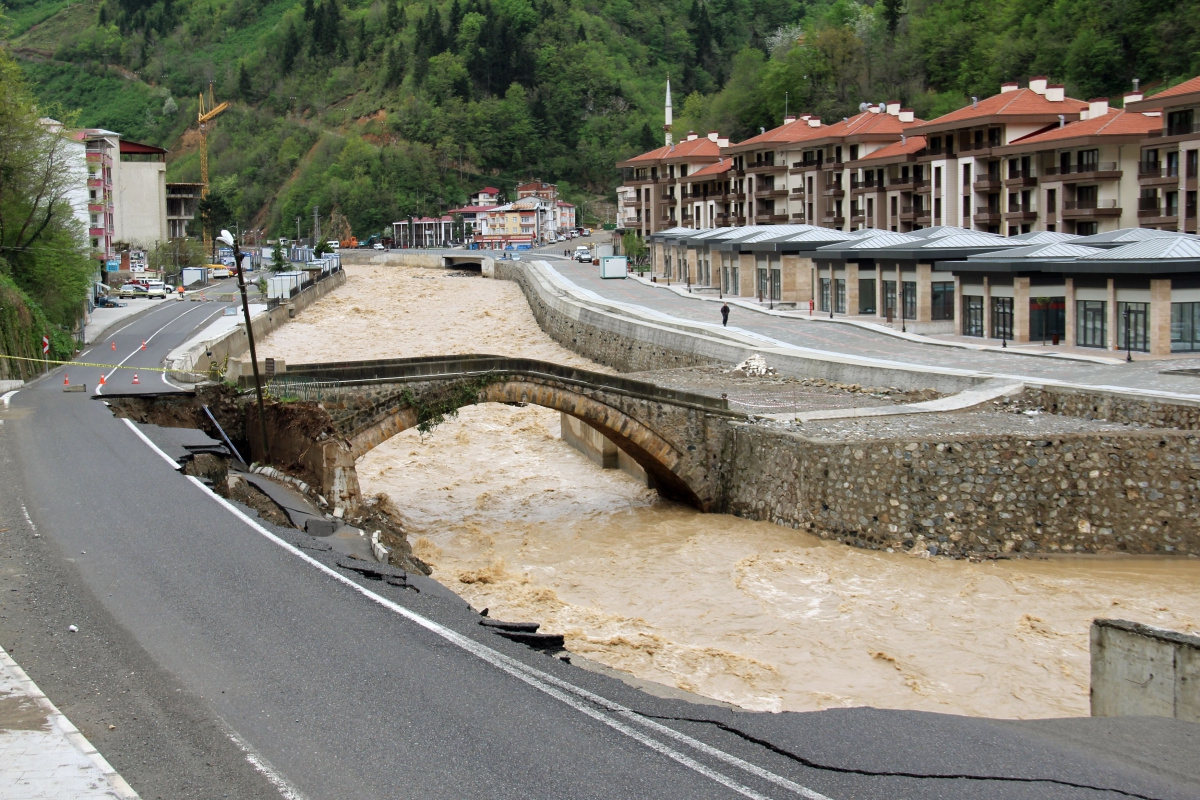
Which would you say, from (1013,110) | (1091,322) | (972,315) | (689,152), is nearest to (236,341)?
(972,315)

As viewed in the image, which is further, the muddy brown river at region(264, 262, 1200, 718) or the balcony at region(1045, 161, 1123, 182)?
the balcony at region(1045, 161, 1123, 182)

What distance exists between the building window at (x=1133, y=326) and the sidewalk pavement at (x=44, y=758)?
27897 mm

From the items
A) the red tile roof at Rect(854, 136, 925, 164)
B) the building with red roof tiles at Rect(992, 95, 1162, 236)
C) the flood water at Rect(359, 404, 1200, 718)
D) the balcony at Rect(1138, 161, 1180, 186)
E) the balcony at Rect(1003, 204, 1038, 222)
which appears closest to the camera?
the flood water at Rect(359, 404, 1200, 718)

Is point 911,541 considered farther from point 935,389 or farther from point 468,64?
point 468,64

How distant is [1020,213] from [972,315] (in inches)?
661

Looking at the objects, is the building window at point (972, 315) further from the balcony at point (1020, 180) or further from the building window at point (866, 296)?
the balcony at point (1020, 180)

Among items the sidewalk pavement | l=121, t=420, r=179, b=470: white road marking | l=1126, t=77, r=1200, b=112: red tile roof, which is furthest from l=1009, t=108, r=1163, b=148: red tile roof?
the sidewalk pavement

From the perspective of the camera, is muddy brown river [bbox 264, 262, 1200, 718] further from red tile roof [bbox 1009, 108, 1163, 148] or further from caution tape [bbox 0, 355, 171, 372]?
red tile roof [bbox 1009, 108, 1163, 148]

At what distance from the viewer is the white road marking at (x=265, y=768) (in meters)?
9.27

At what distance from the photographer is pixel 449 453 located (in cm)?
3297

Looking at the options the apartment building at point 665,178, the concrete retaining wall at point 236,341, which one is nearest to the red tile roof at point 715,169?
the apartment building at point 665,178

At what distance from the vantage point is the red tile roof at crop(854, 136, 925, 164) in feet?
210

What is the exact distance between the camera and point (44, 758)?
9664mm

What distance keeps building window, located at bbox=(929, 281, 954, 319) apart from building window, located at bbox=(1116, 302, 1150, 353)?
8.67 metres
